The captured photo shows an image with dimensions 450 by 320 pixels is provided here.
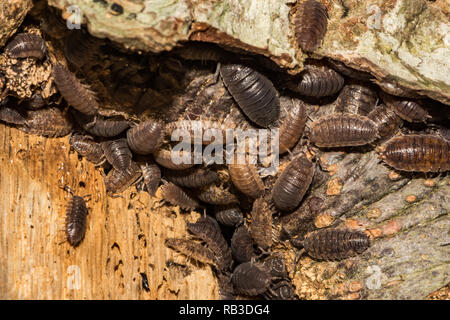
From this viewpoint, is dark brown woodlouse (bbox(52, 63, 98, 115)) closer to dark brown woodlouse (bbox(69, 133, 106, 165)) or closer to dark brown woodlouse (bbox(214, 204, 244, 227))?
dark brown woodlouse (bbox(69, 133, 106, 165))

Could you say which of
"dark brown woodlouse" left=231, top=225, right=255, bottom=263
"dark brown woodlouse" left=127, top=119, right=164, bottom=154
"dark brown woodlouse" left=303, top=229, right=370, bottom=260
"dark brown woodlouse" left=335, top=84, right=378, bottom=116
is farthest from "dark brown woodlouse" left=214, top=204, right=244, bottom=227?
"dark brown woodlouse" left=335, top=84, right=378, bottom=116

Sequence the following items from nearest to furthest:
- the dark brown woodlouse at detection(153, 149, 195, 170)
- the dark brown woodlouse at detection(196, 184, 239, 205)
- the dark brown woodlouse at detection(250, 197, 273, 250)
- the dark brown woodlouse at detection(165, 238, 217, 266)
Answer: the dark brown woodlouse at detection(153, 149, 195, 170) < the dark brown woodlouse at detection(165, 238, 217, 266) < the dark brown woodlouse at detection(250, 197, 273, 250) < the dark brown woodlouse at detection(196, 184, 239, 205)

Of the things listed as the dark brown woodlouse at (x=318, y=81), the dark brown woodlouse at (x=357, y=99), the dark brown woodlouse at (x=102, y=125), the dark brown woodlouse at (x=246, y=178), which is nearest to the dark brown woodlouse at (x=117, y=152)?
the dark brown woodlouse at (x=102, y=125)

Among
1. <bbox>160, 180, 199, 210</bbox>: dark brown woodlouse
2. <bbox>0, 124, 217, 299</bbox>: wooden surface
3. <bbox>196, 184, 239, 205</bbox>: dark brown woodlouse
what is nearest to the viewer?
<bbox>0, 124, 217, 299</bbox>: wooden surface

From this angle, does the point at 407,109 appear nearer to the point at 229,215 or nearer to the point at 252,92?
the point at 252,92

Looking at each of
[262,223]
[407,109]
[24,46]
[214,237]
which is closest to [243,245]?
[214,237]
